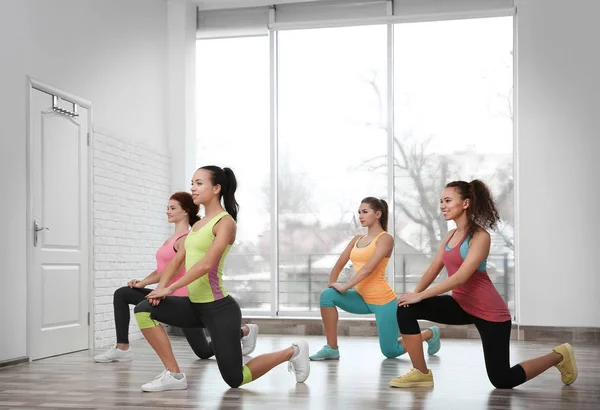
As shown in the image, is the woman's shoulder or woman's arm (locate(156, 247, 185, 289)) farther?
→ woman's arm (locate(156, 247, 185, 289))

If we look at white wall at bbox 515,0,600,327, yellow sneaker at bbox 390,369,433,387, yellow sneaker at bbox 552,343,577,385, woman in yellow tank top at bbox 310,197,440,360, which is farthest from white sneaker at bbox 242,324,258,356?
white wall at bbox 515,0,600,327

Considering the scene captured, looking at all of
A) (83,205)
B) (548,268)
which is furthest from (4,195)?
(548,268)

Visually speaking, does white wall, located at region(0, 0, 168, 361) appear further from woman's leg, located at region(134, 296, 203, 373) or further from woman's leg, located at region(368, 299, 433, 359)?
woman's leg, located at region(368, 299, 433, 359)

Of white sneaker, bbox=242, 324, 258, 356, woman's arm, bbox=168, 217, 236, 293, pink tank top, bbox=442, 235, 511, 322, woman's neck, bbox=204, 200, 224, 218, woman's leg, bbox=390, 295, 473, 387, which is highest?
woman's neck, bbox=204, 200, 224, 218

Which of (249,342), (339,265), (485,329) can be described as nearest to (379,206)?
(339,265)

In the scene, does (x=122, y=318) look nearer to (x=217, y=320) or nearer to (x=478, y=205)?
(x=217, y=320)

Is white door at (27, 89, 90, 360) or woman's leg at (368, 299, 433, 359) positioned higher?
white door at (27, 89, 90, 360)

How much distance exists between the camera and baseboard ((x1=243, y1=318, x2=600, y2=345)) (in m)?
6.95

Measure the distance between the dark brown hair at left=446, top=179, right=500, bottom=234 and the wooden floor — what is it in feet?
2.87

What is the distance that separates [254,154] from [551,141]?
2859mm

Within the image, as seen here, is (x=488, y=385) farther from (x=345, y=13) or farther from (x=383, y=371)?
(x=345, y=13)

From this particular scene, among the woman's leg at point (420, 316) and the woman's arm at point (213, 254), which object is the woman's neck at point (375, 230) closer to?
the woman's leg at point (420, 316)

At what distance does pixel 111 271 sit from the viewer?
6.64 metres

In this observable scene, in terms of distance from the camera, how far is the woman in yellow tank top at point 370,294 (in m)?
5.42
